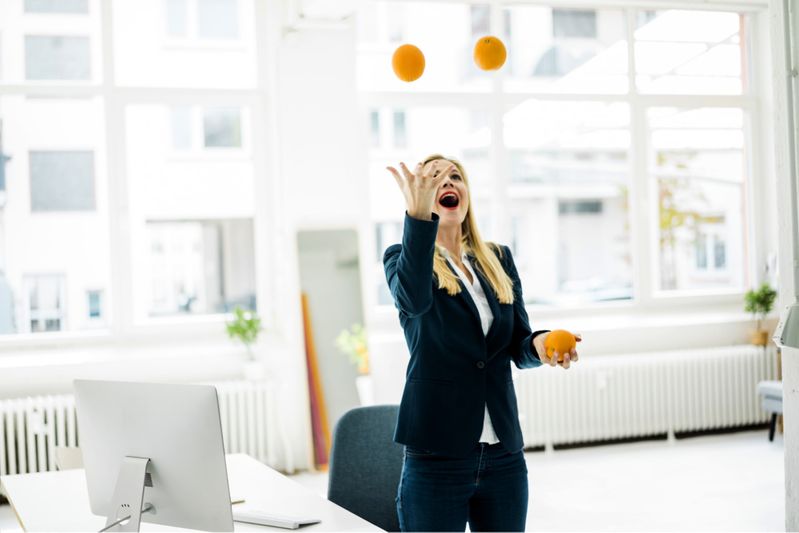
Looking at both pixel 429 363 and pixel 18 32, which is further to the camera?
pixel 18 32

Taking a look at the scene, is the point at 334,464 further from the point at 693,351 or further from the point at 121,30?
the point at 693,351

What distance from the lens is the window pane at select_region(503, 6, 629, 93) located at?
6512 mm

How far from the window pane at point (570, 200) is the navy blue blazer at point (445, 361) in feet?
14.4

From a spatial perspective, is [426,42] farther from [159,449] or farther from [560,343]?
[159,449]

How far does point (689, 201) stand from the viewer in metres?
6.92

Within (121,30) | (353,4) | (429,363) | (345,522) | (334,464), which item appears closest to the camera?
(429,363)

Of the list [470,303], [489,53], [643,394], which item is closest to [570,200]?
[643,394]

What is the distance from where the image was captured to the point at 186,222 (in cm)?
574

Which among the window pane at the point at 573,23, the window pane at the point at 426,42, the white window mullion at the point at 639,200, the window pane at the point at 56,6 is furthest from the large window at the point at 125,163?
the white window mullion at the point at 639,200

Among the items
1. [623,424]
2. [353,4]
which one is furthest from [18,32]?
[623,424]

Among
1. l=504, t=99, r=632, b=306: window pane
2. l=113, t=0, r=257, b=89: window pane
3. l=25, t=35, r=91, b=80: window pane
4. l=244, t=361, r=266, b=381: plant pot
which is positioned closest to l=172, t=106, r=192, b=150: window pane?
l=113, t=0, r=257, b=89: window pane

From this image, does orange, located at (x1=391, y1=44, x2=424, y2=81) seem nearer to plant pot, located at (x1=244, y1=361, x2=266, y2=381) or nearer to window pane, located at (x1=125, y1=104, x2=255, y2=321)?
plant pot, located at (x1=244, y1=361, x2=266, y2=381)

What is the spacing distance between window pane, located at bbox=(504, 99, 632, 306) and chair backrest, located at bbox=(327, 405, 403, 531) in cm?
389

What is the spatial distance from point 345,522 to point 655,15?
567 cm
